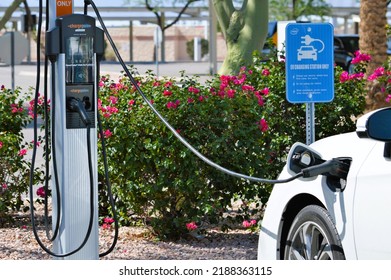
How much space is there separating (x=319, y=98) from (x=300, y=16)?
5176cm

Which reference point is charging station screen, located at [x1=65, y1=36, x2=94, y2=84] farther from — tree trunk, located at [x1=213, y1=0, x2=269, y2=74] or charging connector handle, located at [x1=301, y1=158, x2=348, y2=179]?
tree trunk, located at [x1=213, y1=0, x2=269, y2=74]

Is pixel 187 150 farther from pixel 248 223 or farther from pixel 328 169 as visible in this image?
pixel 328 169

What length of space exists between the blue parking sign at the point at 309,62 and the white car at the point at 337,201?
2668mm

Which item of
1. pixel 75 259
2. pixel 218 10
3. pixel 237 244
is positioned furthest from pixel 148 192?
pixel 218 10

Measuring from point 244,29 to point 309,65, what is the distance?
9204mm

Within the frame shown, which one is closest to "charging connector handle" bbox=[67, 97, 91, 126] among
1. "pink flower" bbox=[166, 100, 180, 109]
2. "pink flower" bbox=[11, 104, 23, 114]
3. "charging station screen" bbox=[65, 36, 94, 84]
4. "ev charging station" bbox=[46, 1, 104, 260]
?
"ev charging station" bbox=[46, 1, 104, 260]

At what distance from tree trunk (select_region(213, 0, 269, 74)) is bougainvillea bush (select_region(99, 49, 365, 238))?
8563mm

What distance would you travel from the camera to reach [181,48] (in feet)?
283

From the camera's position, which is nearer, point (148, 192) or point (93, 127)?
point (93, 127)

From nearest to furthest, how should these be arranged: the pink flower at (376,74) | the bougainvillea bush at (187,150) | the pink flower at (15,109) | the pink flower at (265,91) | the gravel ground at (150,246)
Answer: the gravel ground at (150,246)
the bougainvillea bush at (187,150)
the pink flower at (265,91)
the pink flower at (15,109)
the pink flower at (376,74)

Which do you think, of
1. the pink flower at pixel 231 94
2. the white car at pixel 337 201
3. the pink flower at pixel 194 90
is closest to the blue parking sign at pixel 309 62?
the pink flower at pixel 231 94

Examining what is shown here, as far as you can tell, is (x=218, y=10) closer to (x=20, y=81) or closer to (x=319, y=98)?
(x=319, y=98)

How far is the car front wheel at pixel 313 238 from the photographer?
15.7 ft

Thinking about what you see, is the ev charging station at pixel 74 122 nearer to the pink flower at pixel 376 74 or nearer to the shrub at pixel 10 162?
the shrub at pixel 10 162
